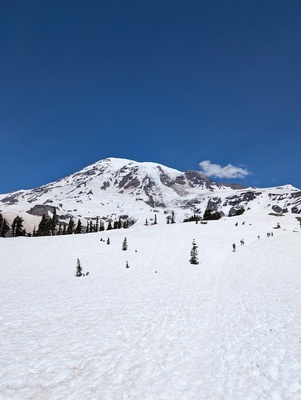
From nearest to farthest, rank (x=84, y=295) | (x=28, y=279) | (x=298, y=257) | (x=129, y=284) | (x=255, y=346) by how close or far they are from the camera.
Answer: (x=255, y=346), (x=84, y=295), (x=129, y=284), (x=28, y=279), (x=298, y=257)

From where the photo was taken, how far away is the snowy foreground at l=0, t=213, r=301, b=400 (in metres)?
Result: 5.99

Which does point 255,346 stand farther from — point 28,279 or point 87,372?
point 28,279

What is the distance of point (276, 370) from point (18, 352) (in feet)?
24.2

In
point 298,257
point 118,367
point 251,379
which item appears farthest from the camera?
point 298,257

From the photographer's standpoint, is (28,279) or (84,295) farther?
(28,279)

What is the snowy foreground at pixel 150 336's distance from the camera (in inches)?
236

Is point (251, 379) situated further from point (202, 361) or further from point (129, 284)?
point (129, 284)

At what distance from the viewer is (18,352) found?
25.0 ft

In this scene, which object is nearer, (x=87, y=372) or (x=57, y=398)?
(x=57, y=398)

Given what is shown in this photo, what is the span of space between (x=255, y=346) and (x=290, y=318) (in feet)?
13.5

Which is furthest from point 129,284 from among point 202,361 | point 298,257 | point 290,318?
point 298,257

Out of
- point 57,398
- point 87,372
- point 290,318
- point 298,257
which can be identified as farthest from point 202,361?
point 298,257

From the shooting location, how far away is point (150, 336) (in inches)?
375

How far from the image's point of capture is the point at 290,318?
11484 mm
